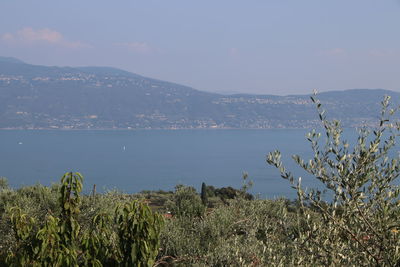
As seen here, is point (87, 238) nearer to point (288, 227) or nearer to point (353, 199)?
point (288, 227)

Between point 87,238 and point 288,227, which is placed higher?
point 288,227

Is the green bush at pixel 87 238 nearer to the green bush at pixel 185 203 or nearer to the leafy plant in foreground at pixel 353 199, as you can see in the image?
the leafy plant in foreground at pixel 353 199

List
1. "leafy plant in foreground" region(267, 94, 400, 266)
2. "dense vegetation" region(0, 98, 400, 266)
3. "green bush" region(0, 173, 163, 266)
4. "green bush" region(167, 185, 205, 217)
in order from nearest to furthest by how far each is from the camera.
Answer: "leafy plant in foreground" region(267, 94, 400, 266), "dense vegetation" region(0, 98, 400, 266), "green bush" region(0, 173, 163, 266), "green bush" region(167, 185, 205, 217)

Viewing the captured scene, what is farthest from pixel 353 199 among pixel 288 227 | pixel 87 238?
pixel 87 238

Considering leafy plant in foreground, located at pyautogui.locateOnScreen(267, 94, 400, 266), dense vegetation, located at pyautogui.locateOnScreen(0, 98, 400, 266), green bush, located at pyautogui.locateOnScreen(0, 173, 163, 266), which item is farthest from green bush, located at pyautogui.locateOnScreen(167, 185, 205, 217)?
leafy plant in foreground, located at pyautogui.locateOnScreen(267, 94, 400, 266)

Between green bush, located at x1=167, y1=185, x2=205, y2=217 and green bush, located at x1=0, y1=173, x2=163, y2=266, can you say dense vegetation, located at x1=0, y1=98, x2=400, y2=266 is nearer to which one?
green bush, located at x1=0, y1=173, x2=163, y2=266

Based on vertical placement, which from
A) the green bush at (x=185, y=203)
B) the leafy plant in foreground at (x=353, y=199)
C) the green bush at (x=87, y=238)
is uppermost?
the leafy plant in foreground at (x=353, y=199)

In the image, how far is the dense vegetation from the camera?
6.86 metres

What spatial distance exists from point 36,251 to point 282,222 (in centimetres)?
496

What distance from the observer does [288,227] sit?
816 centimetres

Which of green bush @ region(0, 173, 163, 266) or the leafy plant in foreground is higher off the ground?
the leafy plant in foreground

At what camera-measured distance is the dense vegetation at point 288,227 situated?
22.5 feet

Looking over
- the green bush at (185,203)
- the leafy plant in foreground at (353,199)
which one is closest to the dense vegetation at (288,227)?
the leafy plant in foreground at (353,199)

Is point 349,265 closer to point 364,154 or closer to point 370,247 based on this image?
point 370,247
